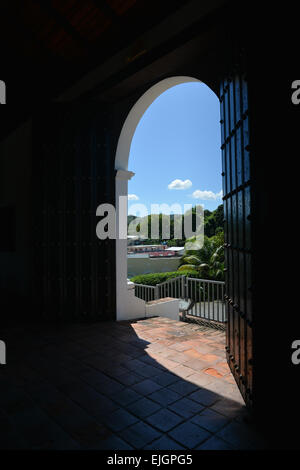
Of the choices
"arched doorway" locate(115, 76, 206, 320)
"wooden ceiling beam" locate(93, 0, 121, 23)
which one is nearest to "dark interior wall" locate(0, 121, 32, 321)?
"arched doorway" locate(115, 76, 206, 320)

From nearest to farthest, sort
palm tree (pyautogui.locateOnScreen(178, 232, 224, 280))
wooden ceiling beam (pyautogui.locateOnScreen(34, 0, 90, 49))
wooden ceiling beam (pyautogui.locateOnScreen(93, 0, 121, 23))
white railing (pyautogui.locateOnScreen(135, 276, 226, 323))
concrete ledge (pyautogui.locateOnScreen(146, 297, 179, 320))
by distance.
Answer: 1. wooden ceiling beam (pyautogui.locateOnScreen(93, 0, 121, 23))
2. wooden ceiling beam (pyautogui.locateOnScreen(34, 0, 90, 49))
3. concrete ledge (pyautogui.locateOnScreen(146, 297, 179, 320))
4. white railing (pyautogui.locateOnScreen(135, 276, 226, 323))
5. palm tree (pyautogui.locateOnScreen(178, 232, 224, 280))

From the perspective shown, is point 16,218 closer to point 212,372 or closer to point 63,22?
point 63,22

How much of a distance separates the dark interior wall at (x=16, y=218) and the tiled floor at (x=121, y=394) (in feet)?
5.87

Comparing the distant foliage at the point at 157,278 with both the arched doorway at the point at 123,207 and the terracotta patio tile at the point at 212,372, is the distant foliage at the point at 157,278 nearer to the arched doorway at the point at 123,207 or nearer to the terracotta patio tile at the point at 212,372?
the arched doorway at the point at 123,207

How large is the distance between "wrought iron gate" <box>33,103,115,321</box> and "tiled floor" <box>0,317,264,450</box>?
0.86 meters

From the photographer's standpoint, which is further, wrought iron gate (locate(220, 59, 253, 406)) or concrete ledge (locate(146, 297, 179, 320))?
concrete ledge (locate(146, 297, 179, 320))

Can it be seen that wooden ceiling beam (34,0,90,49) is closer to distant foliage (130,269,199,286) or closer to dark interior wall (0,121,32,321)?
dark interior wall (0,121,32,321)

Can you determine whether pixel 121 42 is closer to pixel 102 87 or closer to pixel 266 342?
pixel 102 87

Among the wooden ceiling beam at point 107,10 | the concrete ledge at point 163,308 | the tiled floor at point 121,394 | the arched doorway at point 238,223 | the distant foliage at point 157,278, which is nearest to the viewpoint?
the tiled floor at point 121,394

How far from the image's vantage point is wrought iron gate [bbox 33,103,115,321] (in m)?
4.77

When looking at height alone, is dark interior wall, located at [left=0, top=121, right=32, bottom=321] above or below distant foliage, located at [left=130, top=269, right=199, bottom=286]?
above

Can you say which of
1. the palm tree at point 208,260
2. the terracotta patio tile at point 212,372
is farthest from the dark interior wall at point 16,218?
the palm tree at point 208,260

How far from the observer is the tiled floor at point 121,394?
1.89 metres

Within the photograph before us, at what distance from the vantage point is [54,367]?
3025 millimetres
